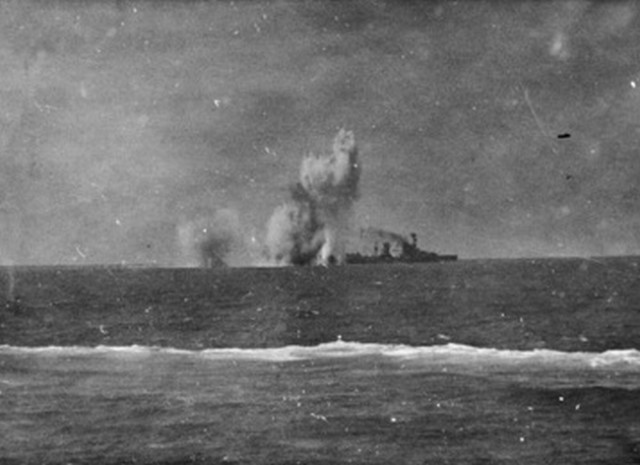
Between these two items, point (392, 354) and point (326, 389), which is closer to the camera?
point (326, 389)

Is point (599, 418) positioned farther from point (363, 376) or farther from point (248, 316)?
point (248, 316)

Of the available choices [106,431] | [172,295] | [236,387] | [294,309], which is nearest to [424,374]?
[236,387]

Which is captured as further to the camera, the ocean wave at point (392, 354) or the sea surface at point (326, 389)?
the ocean wave at point (392, 354)

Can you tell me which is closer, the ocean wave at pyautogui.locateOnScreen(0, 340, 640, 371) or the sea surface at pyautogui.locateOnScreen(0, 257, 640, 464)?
the sea surface at pyautogui.locateOnScreen(0, 257, 640, 464)
